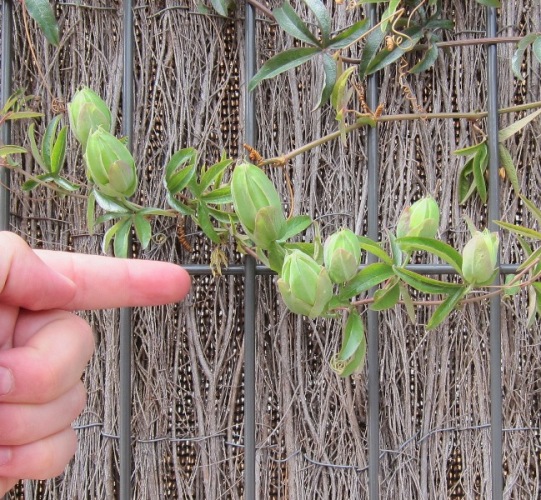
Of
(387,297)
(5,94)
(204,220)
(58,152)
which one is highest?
(5,94)

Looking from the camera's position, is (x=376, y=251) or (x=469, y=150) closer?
(x=376, y=251)

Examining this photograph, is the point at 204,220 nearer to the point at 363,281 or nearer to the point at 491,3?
the point at 363,281

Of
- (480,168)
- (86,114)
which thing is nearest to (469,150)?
(480,168)

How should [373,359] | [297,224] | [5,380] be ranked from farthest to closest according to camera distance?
[373,359] < [297,224] < [5,380]

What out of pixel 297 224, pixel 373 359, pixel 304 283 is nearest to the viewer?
pixel 304 283

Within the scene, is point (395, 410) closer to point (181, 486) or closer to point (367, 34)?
point (181, 486)

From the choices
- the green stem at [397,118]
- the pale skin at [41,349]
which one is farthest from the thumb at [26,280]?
the green stem at [397,118]
